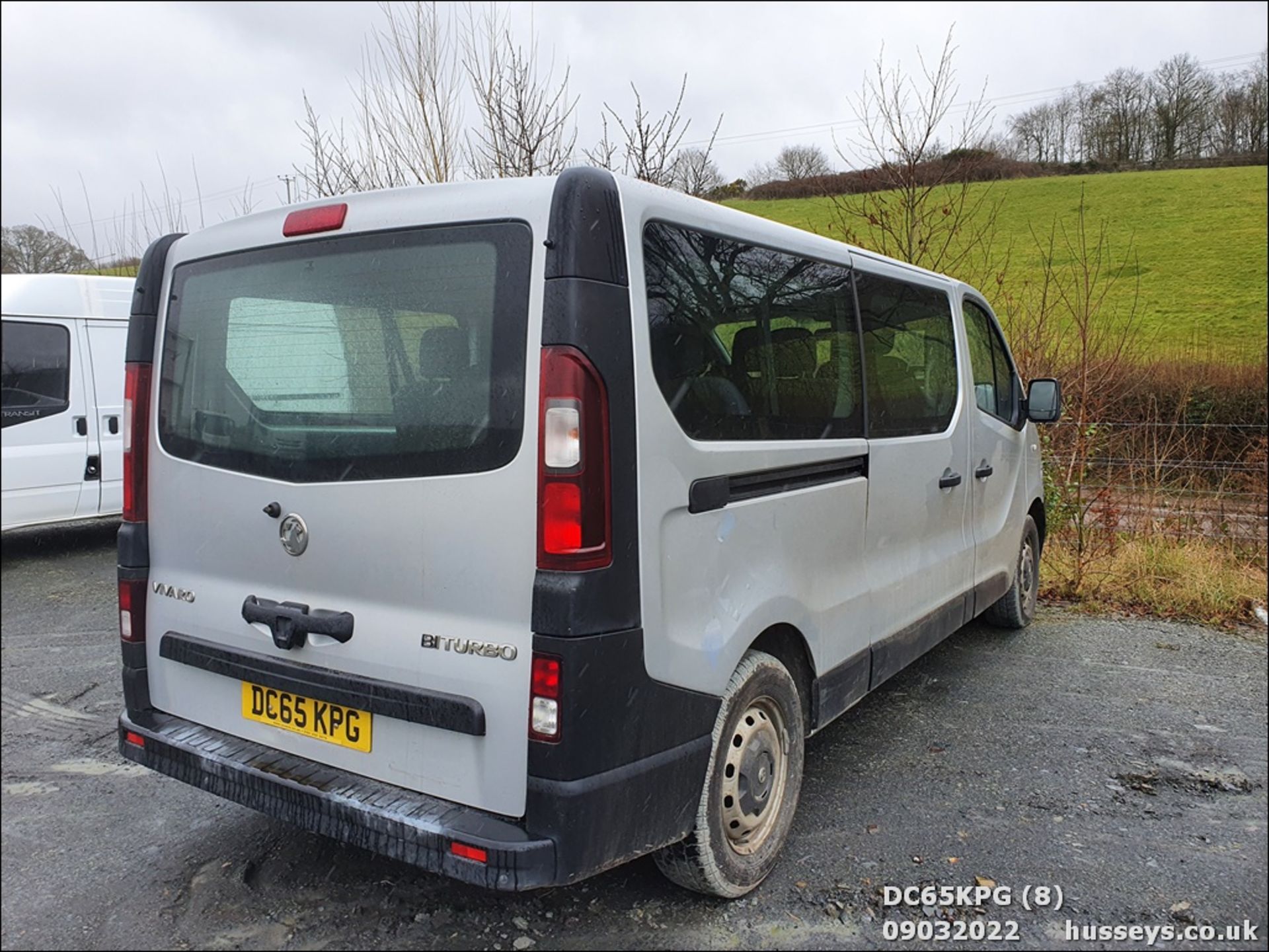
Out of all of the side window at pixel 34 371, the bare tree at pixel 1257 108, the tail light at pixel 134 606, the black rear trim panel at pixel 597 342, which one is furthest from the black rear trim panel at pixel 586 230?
the bare tree at pixel 1257 108

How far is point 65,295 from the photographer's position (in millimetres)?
5188

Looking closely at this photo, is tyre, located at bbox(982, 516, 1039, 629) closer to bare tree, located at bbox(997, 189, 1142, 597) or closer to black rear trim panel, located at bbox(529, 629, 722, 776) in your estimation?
bare tree, located at bbox(997, 189, 1142, 597)

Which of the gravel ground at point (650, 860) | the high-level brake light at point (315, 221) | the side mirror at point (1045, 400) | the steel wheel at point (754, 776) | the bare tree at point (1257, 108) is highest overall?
the bare tree at point (1257, 108)

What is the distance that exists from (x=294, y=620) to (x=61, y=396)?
5.28 m

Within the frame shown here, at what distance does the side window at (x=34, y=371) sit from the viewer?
2217mm

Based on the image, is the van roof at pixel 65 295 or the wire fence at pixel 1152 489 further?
the wire fence at pixel 1152 489

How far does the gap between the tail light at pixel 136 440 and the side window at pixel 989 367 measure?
3653mm

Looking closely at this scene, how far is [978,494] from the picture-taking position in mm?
4516

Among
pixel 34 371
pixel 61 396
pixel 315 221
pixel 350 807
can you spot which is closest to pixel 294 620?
pixel 350 807

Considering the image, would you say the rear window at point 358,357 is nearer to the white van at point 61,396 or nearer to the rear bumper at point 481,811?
the white van at point 61,396

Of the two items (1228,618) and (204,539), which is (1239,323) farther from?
(204,539)

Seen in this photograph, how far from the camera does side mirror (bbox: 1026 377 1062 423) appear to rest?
4.95 metres

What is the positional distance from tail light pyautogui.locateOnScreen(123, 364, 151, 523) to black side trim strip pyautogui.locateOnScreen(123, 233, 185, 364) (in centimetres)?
4

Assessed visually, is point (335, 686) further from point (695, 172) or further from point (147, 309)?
point (695, 172)
